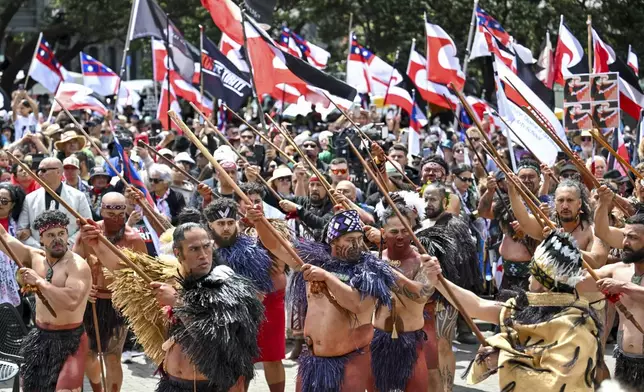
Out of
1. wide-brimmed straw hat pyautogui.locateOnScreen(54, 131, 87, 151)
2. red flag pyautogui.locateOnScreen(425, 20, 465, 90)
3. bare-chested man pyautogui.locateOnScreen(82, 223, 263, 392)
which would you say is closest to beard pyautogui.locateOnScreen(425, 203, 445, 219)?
bare-chested man pyautogui.locateOnScreen(82, 223, 263, 392)

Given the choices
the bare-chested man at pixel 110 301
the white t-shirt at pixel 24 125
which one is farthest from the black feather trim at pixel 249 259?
the white t-shirt at pixel 24 125

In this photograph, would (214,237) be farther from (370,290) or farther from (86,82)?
(86,82)

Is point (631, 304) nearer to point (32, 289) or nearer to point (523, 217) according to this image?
point (523, 217)

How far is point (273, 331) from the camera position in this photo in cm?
942

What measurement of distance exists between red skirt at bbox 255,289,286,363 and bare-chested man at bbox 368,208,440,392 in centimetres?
111

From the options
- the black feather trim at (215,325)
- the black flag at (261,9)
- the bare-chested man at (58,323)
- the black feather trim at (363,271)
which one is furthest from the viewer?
the black flag at (261,9)

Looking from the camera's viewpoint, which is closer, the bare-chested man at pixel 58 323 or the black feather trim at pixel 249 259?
the bare-chested man at pixel 58 323

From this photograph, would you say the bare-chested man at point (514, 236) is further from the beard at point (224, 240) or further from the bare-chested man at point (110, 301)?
the bare-chested man at point (110, 301)

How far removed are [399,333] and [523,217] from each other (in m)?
2.05

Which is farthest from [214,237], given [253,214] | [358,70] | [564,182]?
[358,70]

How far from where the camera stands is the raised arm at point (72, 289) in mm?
8078

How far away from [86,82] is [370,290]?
56.4 ft

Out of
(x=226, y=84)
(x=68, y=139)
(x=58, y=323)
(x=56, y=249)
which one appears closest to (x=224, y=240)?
(x=56, y=249)

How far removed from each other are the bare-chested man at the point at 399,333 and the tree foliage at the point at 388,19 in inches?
1072
